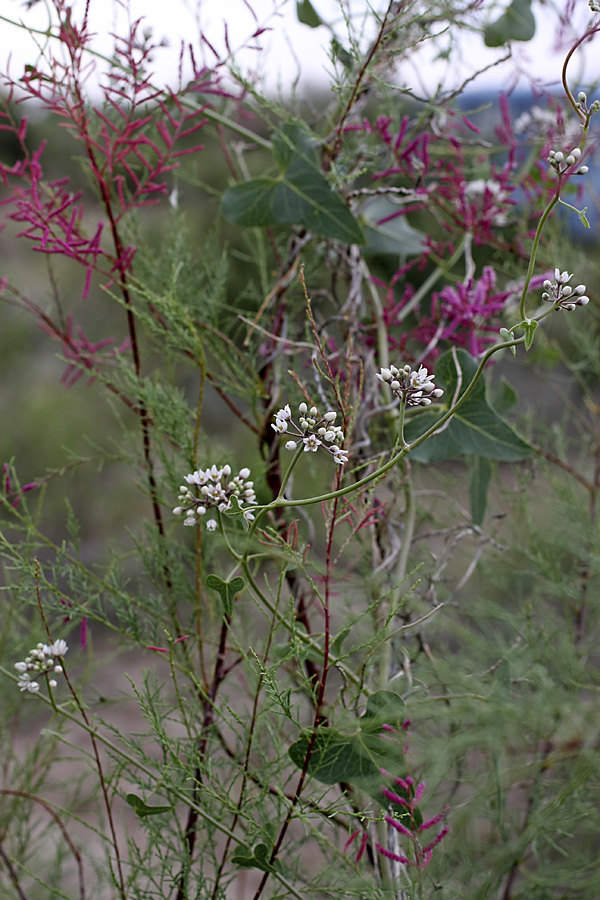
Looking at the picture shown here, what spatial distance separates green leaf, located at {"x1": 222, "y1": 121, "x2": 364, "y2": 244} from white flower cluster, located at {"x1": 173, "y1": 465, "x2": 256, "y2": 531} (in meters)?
0.17

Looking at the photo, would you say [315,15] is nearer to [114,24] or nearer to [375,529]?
[114,24]

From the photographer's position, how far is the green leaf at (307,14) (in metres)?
0.43

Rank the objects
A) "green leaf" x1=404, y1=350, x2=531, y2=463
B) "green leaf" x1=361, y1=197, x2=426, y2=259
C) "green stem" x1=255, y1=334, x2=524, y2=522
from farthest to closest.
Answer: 1. "green leaf" x1=361, y1=197, x2=426, y2=259
2. "green leaf" x1=404, y1=350, x2=531, y2=463
3. "green stem" x1=255, y1=334, x2=524, y2=522

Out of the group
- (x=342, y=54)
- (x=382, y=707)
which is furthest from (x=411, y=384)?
(x=342, y=54)

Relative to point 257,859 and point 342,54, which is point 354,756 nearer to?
point 257,859

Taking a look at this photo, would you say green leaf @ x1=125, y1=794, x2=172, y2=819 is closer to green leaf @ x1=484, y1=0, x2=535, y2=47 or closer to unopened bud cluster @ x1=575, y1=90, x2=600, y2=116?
unopened bud cluster @ x1=575, y1=90, x2=600, y2=116

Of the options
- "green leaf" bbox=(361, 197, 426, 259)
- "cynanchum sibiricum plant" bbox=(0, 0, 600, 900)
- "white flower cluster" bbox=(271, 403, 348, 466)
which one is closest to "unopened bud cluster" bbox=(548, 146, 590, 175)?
"cynanchum sibiricum plant" bbox=(0, 0, 600, 900)

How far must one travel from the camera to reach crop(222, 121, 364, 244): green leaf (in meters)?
0.37

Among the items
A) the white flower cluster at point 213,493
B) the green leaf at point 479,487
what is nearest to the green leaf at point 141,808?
the white flower cluster at point 213,493

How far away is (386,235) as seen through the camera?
1.55ft

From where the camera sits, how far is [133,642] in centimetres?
A: 37

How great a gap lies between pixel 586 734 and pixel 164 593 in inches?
9.8

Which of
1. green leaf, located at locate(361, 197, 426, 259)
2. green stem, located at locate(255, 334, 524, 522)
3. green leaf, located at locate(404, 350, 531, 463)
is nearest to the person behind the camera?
green stem, located at locate(255, 334, 524, 522)

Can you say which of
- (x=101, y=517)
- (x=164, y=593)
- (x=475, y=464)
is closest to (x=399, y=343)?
(x=475, y=464)
